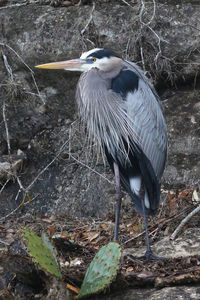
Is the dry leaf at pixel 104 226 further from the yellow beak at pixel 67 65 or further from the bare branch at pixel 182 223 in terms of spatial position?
the yellow beak at pixel 67 65

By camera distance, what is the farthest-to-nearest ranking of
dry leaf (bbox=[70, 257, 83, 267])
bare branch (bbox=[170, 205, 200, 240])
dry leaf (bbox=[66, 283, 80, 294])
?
bare branch (bbox=[170, 205, 200, 240])
dry leaf (bbox=[70, 257, 83, 267])
dry leaf (bbox=[66, 283, 80, 294])

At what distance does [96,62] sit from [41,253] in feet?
5.78

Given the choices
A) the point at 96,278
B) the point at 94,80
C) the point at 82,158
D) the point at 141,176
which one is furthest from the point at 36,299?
the point at 82,158

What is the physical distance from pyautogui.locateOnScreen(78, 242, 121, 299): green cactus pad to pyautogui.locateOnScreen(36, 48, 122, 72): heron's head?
5.34ft

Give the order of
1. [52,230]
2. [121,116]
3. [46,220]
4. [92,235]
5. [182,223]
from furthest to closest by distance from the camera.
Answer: [46,220] < [52,230] < [92,235] < [121,116] < [182,223]

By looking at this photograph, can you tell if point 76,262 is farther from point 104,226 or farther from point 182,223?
point 104,226

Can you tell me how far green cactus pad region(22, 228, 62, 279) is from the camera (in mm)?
2490

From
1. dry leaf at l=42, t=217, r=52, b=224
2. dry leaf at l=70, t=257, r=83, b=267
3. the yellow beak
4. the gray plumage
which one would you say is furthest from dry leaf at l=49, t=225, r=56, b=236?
the yellow beak

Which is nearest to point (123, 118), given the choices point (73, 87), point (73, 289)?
point (73, 289)

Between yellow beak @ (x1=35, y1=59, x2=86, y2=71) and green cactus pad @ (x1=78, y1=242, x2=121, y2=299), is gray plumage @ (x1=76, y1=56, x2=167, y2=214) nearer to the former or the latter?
yellow beak @ (x1=35, y1=59, x2=86, y2=71)

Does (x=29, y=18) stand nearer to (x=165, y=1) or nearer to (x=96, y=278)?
(x=165, y=1)

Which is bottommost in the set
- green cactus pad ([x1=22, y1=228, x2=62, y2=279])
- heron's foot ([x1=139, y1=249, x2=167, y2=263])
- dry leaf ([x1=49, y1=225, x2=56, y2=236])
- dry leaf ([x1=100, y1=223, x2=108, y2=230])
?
dry leaf ([x1=100, y1=223, x2=108, y2=230])

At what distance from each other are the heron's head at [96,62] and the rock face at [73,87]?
1124 millimetres

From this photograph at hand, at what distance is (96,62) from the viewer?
3893 mm
